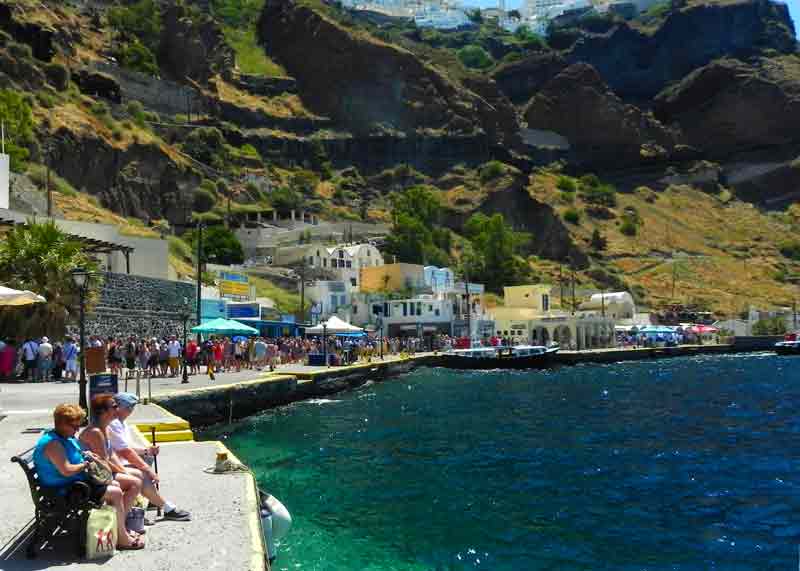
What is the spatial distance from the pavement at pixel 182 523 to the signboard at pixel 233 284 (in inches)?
1530

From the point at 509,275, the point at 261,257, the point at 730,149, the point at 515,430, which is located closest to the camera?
the point at 515,430

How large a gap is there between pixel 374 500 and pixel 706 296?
103180mm

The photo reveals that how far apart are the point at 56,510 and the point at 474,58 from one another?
196004 millimetres

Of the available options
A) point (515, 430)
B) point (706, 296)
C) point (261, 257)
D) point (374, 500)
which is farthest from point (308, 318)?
point (706, 296)

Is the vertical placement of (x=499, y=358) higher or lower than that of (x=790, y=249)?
lower

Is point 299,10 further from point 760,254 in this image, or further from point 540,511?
point 540,511

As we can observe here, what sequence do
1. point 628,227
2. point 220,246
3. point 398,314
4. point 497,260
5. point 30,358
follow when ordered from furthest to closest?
point 628,227 < point 497,260 < point 220,246 < point 398,314 < point 30,358

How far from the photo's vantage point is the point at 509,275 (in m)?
98.1

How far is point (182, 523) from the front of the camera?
8680 mm

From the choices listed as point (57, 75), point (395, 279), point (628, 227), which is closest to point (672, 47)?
point (628, 227)

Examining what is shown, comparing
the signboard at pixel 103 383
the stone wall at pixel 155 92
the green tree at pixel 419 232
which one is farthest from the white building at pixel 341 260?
the signboard at pixel 103 383

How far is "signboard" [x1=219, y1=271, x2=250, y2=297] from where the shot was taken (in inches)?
2094

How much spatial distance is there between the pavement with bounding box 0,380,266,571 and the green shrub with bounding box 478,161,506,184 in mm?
108462

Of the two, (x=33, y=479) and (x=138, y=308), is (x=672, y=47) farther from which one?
(x=33, y=479)
